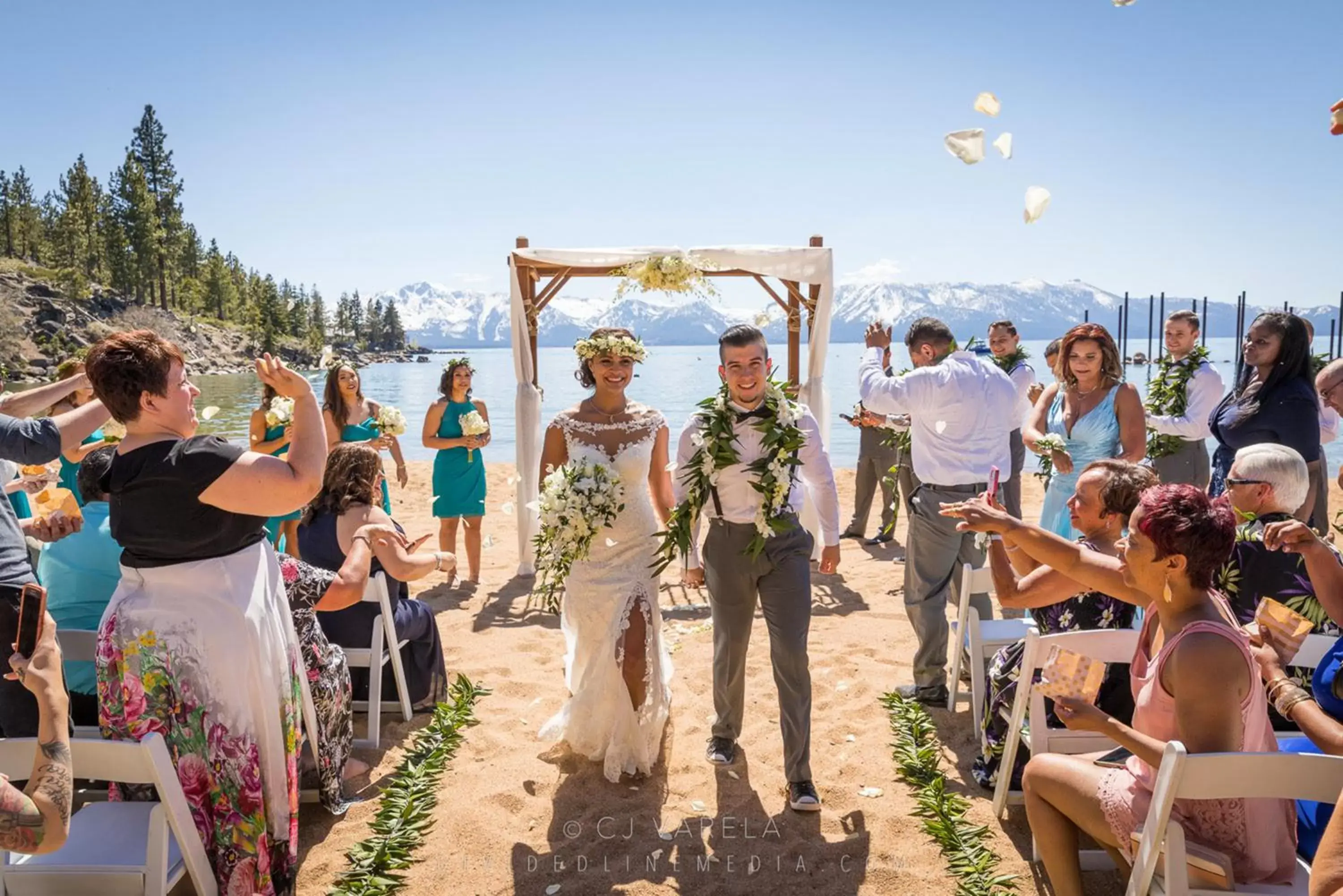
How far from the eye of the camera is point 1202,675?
2428 millimetres

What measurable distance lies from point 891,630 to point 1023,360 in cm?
338

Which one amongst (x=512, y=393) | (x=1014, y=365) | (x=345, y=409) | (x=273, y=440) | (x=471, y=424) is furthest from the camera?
(x=512, y=393)

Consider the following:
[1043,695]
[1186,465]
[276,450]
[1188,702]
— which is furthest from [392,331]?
[1188,702]

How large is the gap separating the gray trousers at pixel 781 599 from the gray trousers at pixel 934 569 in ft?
4.48

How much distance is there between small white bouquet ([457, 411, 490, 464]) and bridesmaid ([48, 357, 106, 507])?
2.97m

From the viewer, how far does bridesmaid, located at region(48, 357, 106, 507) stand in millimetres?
5070

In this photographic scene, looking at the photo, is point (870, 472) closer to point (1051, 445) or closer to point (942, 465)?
point (1051, 445)

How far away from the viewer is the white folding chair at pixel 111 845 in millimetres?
2516

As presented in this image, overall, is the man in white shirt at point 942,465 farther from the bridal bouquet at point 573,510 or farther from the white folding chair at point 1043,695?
the bridal bouquet at point 573,510

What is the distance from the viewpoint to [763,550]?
4.08 m

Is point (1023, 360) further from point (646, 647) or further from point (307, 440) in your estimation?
point (307, 440)

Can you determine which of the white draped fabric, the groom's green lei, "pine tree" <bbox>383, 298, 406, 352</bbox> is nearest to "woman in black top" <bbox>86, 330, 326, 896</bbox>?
the groom's green lei

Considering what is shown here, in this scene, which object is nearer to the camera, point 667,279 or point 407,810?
point 407,810

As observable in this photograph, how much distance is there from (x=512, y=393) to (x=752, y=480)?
41210 mm
